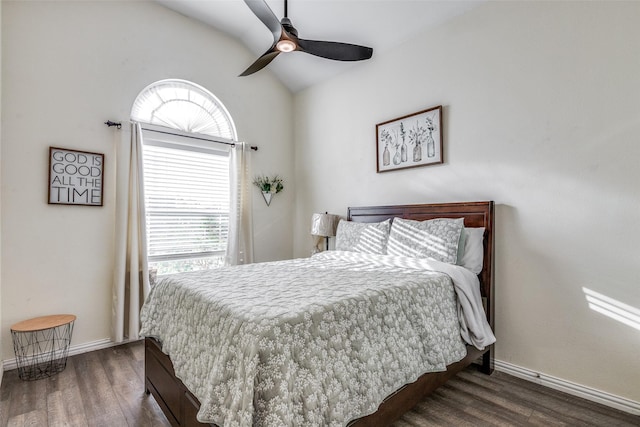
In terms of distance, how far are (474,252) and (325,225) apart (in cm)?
170

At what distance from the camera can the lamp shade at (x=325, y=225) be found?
3703mm

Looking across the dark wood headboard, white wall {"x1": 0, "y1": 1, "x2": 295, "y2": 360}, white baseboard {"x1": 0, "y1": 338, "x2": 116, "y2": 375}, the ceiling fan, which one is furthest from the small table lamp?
white baseboard {"x1": 0, "y1": 338, "x2": 116, "y2": 375}

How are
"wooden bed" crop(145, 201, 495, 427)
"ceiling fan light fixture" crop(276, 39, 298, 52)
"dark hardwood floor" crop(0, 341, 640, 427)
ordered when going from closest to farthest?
"wooden bed" crop(145, 201, 495, 427), "dark hardwood floor" crop(0, 341, 640, 427), "ceiling fan light fixture" crop(276, 39, 298, 52)

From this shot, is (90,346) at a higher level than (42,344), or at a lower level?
lower

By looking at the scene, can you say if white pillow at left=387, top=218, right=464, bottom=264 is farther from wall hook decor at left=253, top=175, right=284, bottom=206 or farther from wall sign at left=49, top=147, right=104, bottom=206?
wall sign at left=49, top=147, right=104, bottom=206

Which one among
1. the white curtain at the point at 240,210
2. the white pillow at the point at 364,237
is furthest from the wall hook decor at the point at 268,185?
the white pillow at the point at 364,237

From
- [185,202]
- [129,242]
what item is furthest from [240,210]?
[129,242]

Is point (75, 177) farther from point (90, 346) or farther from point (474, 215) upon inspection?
point (474, 215)

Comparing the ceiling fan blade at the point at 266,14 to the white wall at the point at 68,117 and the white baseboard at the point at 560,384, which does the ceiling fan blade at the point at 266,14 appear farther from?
the white baseboard at the point at 560,384

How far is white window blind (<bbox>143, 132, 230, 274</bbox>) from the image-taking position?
341 centimetres

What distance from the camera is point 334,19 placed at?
3.25 m

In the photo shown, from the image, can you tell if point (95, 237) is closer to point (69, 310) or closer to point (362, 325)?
point (69, 310)

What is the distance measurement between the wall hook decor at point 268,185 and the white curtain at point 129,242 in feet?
4.78

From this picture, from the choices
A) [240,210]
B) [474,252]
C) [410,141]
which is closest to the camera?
[474,252]
